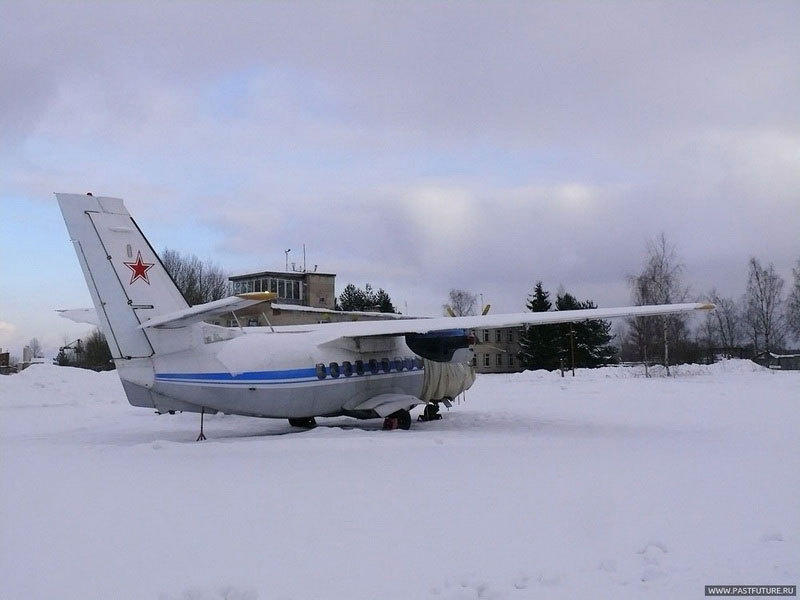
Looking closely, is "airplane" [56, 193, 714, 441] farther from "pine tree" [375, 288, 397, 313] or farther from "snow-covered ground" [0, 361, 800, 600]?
"pine tree" [375, 288, 397, 313]

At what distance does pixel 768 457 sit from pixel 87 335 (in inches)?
2424

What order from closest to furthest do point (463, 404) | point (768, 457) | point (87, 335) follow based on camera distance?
point (768, 457) → point (463, 404) → point (87, 335)

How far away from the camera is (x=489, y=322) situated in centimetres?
1532

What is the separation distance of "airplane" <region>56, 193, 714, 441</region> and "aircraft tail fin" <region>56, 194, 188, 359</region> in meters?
0.02

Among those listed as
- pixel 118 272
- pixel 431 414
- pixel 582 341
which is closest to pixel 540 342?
pixel 582 341

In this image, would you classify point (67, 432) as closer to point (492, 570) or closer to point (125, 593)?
point (125, 593)

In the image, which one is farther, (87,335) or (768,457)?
(87,335)

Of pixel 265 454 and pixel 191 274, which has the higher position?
pixel 191 274

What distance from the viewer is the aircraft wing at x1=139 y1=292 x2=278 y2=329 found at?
1080 cm

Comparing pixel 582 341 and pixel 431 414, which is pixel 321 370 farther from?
pixel 582 341

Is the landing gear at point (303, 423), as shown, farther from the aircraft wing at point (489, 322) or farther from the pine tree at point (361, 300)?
the pine tree at point (361, 300)

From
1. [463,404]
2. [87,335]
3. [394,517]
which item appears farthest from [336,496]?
[87,335]

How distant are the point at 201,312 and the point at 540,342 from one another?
156 ft

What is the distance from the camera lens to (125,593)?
532cm
